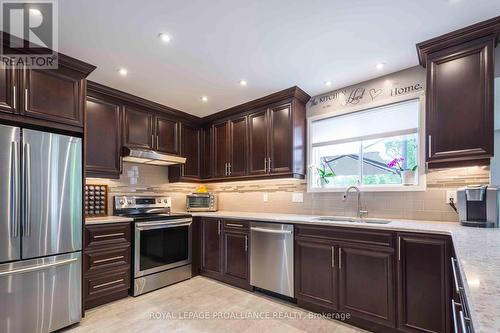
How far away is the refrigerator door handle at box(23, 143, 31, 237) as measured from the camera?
2.03 metres

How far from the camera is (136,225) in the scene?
294 centimetres

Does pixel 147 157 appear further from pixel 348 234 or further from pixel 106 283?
pixel 348 234

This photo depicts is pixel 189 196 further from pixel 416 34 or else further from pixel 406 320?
pixel 416 34

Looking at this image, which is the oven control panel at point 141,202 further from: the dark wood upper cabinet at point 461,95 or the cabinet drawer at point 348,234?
the dark wood upper cabinet at point 461,95

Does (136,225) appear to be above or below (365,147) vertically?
below

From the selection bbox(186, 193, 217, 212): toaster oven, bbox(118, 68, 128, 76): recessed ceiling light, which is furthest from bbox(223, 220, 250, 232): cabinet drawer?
A: bbox(118, 68, 128, 76): recessed ceiling light

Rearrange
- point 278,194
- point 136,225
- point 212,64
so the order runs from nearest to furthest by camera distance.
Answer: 1. point 212,64
2. point 136,225
3. point 278,194

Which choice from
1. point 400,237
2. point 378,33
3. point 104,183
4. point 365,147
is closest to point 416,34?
point 378,33

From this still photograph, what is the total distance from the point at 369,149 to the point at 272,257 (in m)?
1.65

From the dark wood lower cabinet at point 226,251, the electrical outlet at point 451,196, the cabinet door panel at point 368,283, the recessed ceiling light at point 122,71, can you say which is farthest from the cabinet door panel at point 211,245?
the electrical outlet at point 451,196

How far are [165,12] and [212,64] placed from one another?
2.49ft

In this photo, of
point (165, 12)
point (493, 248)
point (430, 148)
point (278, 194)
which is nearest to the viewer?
point (493, 248)

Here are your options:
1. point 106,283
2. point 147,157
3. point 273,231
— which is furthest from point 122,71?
point 273,231

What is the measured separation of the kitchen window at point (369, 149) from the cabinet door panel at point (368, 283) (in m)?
0.85
